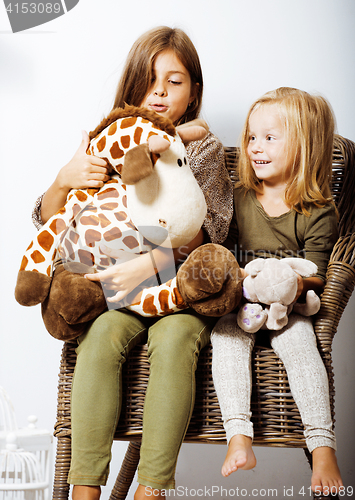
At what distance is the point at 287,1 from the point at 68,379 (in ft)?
4.41

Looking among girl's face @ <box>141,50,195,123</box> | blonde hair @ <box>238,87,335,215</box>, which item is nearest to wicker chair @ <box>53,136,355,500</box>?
blonde hair @ <box>238,87,335,215</box>

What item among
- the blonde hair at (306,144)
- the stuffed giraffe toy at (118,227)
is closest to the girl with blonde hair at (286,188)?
the blonde hair at (306,144)

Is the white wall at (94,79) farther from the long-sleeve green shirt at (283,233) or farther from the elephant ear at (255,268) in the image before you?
the elephant ear at (255,268)

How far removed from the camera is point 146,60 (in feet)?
3.58

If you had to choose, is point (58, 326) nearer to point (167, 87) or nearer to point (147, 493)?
point (147, 493)

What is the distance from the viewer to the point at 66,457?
88 cm

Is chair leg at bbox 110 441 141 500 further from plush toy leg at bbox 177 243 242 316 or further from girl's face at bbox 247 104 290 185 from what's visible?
girl's face at bbox 247 104 290 185

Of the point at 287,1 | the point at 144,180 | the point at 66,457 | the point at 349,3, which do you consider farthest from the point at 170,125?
the point at 349,3

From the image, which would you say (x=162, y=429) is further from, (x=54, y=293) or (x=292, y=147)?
(x=292, y=147)

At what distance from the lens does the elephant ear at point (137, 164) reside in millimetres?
756

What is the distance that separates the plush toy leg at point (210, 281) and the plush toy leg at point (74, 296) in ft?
0.50

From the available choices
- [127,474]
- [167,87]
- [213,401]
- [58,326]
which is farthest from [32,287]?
[127,474]

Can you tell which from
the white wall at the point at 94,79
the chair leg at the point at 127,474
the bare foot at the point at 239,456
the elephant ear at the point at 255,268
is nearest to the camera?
the bare foot at the point at 239,456

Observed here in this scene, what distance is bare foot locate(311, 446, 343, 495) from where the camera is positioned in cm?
75
